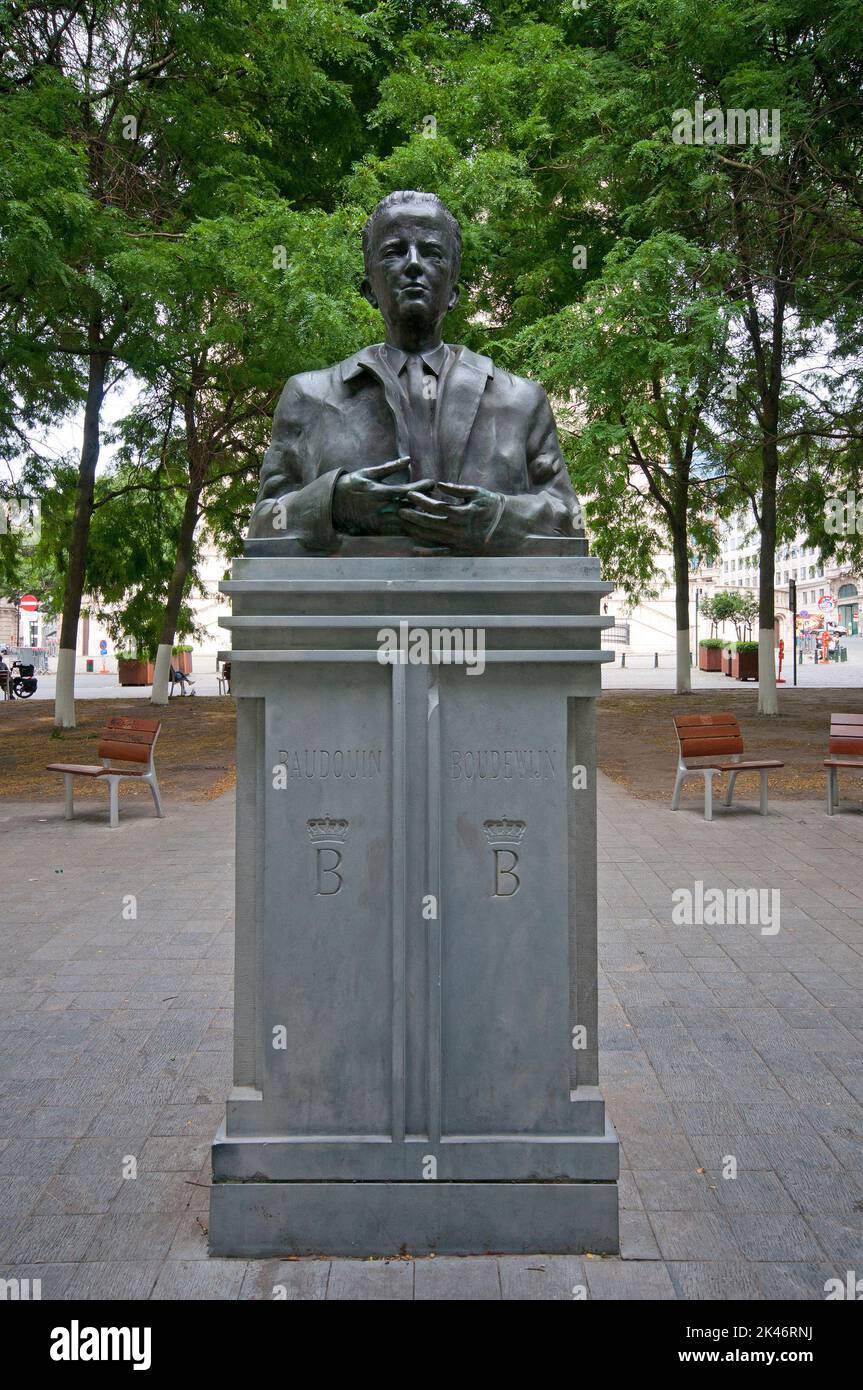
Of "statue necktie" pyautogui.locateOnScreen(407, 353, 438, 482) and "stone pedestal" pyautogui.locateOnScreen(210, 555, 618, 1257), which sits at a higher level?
"statue necktie" pyautogui.locateOnScreen(407, 353, 438, 482)

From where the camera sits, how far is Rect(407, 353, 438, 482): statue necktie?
355cm

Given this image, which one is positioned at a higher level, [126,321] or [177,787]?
[126,321]

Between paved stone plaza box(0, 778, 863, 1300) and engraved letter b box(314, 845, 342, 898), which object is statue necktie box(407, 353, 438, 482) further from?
paved stone plaza box(0, 778, 863, 1300)

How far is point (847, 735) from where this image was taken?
1104 centimetres

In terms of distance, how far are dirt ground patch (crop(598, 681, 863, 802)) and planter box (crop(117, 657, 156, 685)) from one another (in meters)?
15.8

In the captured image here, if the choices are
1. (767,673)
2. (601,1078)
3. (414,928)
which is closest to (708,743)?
(601,1078)

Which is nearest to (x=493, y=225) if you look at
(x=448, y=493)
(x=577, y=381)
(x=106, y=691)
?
(x=577, y=381)

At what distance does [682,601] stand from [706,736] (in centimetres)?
1498

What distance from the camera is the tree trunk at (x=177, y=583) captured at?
2166 centimetres

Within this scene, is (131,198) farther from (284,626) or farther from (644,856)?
(284,626)

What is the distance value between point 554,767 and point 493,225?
1342 centimetres

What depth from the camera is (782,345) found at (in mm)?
20594

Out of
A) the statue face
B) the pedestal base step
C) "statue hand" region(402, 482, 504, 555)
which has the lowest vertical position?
the pedestal base step

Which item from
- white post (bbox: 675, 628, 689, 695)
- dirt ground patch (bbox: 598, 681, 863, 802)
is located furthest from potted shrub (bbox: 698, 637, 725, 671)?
white post (bbox: 675, 628, 689, 695)
